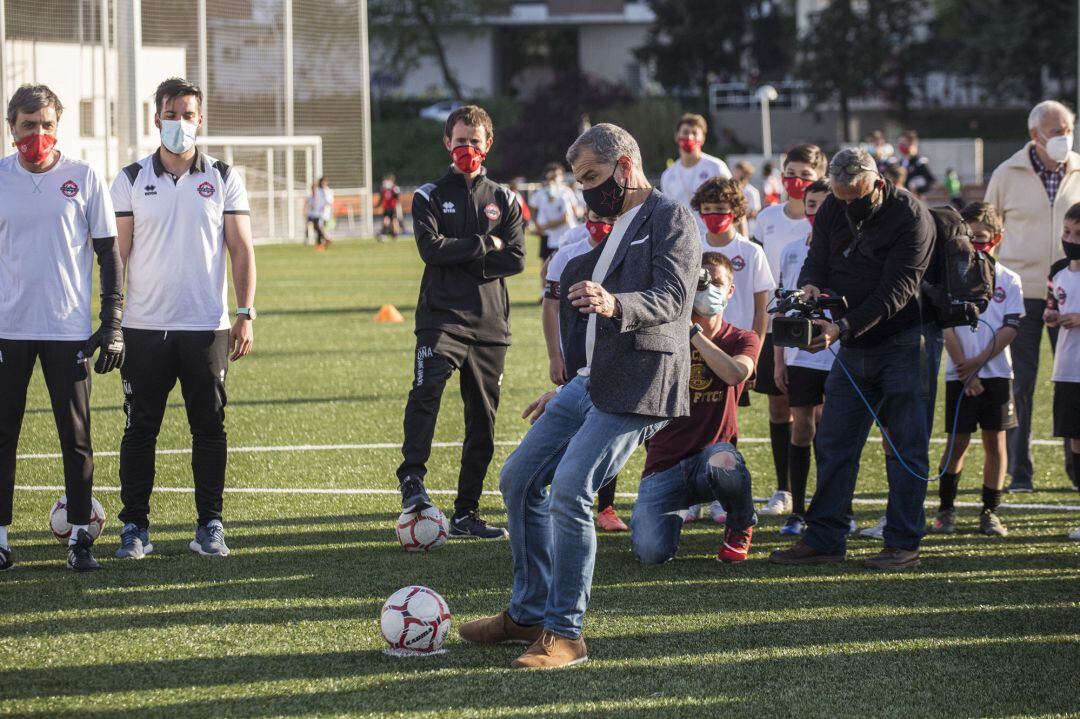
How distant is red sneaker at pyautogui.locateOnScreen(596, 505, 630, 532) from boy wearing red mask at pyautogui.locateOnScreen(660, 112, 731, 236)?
13.8 ft

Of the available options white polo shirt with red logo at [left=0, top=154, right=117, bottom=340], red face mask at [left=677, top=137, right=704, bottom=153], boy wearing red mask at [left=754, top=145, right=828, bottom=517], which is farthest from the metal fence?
white polo shirt with red logo at [left=0, top=154, right=117, bottom=340]

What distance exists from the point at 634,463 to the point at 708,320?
9.51ft

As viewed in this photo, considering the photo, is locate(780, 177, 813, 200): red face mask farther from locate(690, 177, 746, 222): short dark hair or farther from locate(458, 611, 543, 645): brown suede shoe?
locate(458, 611, 543, 645): brown suede shoe

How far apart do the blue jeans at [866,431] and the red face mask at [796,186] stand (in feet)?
5.80

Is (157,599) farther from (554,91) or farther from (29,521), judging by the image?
(554,91)

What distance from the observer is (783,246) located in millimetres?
8594

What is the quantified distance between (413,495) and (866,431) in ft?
7.57

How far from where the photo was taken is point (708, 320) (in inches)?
270

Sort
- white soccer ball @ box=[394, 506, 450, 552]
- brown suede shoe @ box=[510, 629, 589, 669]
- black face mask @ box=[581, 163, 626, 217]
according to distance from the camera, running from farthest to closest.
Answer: white soccer ball @ box=[394, 506, 450, 552]
brown suede shoe @ box=[510, 629, 589, 669]
black face mask @ box=[581, 163, 626, 217]

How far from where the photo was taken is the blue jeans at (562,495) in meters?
5.13

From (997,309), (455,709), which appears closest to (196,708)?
(455,709)

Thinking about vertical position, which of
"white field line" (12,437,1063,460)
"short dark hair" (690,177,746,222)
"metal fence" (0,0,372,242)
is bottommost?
"white field line" (12,437,1063,460)

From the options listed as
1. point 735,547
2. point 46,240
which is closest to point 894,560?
point 735,547

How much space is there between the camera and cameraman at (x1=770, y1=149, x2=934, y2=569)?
6.57 metres
